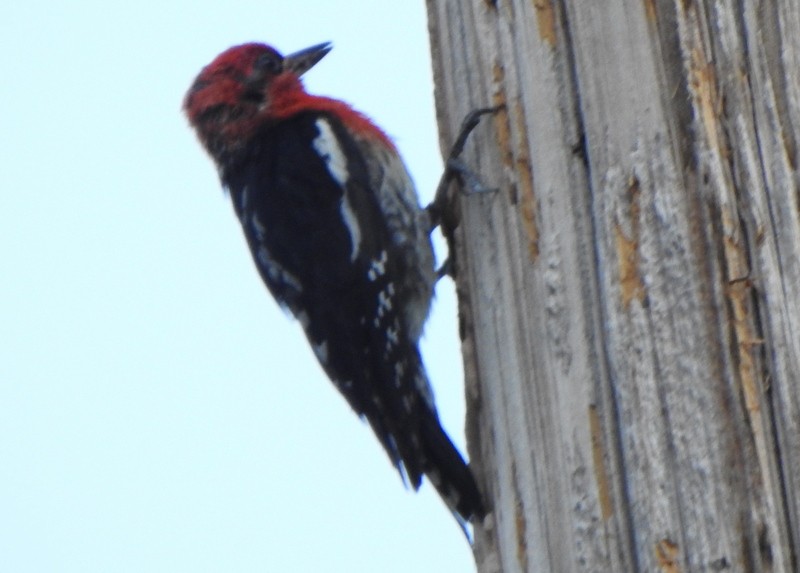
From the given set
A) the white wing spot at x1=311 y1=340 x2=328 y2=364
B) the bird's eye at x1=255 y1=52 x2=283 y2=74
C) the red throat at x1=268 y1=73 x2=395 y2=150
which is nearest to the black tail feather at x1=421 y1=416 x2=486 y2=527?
the white wing spot at x1=311 y1=340 x2=328 y2=364

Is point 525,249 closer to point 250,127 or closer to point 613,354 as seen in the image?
point 613,354

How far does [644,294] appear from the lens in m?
2.18

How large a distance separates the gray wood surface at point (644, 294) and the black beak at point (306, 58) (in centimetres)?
200

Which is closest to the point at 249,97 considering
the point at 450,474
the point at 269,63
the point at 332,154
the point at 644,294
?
the point at 269,63

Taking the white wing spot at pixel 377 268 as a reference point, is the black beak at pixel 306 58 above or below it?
above

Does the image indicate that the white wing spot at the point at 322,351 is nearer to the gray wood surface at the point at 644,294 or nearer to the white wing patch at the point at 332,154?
the white wing patch at the point at 332,154

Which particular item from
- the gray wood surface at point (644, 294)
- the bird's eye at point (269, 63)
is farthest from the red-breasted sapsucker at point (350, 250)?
the gray wood surface at point (644, 294)

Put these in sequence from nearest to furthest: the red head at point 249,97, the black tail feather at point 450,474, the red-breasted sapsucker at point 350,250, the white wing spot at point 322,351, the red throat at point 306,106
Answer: the black tail feather at point 450,474
the red-breasted sapsucker at point 350,250
the white wing spot at point 322,351
the red throat at point 306,106
the red head at point 249,97

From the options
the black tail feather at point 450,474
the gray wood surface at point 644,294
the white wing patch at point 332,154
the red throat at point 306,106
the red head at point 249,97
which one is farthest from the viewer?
the red head at point 249,97

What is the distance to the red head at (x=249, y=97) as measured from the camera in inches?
162

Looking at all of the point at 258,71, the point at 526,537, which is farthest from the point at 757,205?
the point at 258,71

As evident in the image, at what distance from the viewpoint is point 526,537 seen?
237cm

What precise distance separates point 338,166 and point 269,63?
96 centimetres

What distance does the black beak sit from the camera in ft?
14.9
